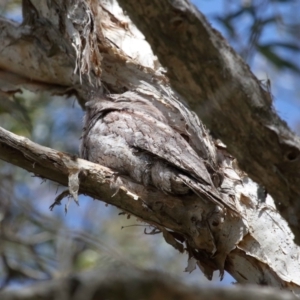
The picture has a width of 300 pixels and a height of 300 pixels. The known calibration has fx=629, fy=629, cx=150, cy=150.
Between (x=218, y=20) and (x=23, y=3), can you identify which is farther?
(x=218, y=20)

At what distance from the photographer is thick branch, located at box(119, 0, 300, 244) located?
2947 mm

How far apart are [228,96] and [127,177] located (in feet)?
2.73

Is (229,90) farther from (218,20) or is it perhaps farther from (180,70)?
(218,20)

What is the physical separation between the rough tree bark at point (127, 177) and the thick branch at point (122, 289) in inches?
49.6

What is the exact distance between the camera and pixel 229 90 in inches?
118

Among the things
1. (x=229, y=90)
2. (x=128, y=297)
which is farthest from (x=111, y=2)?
(x=128, y=297)

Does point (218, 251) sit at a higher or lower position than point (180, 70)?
lower

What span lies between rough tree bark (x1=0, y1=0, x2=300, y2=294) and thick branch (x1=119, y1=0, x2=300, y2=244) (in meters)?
0.02

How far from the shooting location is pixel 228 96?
3.00 metres

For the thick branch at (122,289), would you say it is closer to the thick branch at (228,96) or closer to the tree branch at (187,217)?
the tree branch at (187,217)

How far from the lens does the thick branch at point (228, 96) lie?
295cm

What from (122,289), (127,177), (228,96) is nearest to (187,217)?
(127,177)

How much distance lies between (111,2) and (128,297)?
94.7 inches

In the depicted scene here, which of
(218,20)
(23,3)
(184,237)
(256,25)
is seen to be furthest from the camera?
(218,20)
